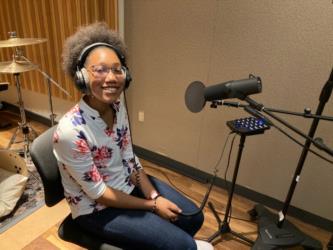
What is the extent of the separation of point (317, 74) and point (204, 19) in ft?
2.53

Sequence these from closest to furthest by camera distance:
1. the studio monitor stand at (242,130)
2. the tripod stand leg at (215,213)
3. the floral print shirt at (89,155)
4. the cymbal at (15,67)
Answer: the floral print shirt at (89,155) < the studio monitor stand at (242,130) < the tripod stand leg at (215,213) < the cymbal at (15,67)

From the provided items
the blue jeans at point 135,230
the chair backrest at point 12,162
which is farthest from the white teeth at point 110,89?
the chair backrest at point 12,162

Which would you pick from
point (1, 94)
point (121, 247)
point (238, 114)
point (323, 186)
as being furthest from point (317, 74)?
point (1, 94)

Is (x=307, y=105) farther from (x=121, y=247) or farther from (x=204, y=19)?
(x=121, y=247)

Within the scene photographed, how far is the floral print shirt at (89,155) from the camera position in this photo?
3.19ft

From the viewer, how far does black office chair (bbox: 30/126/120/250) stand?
1012 mm

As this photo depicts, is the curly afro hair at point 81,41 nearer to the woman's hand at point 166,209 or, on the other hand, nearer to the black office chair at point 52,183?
the black office chair at point 52,183

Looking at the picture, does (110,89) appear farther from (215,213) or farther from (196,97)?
(215,213)

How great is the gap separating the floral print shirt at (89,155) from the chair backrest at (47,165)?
33 mm

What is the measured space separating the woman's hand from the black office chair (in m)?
0.22

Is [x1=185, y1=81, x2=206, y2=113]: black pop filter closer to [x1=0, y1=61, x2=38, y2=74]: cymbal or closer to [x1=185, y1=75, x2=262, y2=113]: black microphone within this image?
[x1=185, y1=75, x2=262, y2=113]: black microphone

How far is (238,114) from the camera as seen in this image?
6.19 ft

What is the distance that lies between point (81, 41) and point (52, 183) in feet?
1.81

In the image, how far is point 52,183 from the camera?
107 cm
